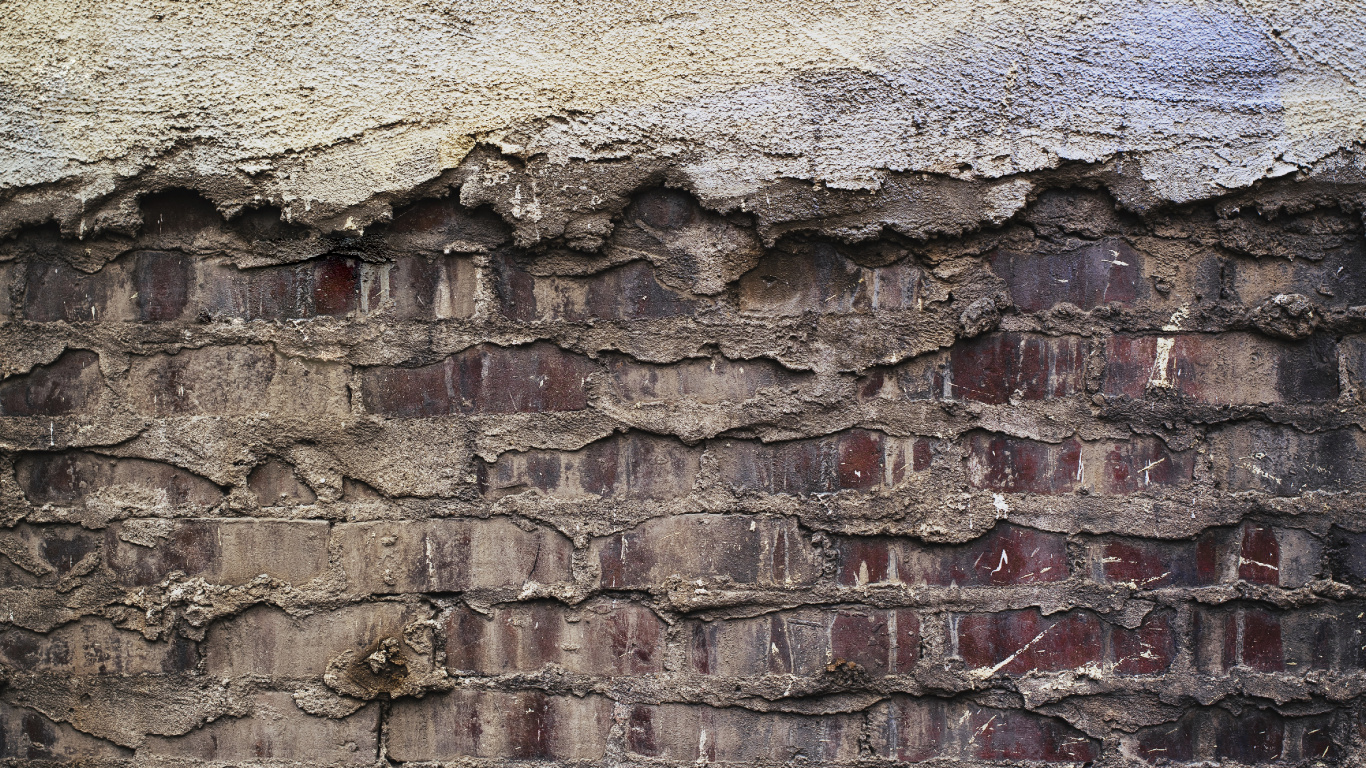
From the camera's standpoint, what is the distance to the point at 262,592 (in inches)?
42.9

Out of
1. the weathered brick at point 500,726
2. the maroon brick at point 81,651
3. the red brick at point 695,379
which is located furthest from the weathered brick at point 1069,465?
the maroon brick at point 81,651

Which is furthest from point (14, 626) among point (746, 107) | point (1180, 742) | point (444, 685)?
point (1180, 742)

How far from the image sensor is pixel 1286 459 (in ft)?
3.43

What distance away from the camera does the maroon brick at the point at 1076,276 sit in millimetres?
1054

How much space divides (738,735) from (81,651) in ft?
3.23

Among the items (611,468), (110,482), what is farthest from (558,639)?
(110,482)

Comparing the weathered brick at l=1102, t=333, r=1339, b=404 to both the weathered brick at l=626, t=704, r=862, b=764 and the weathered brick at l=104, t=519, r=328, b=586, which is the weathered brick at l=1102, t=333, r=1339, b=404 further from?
the weathered brick at l=104, t=519, r=328, b=586

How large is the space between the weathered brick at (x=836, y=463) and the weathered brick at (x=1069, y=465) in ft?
0.28

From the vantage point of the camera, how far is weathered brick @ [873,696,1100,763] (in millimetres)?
1063

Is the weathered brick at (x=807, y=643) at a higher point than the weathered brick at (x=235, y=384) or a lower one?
lower

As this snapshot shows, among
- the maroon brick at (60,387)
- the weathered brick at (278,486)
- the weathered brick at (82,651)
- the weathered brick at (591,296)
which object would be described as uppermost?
the weathered brick at (591,296)

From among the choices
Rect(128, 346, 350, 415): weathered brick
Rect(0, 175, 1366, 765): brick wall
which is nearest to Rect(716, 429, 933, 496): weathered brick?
Rect(0, 175, 1366, 765): brick wall

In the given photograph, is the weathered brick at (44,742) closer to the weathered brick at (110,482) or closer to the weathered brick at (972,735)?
the weathered brick at (110,482)

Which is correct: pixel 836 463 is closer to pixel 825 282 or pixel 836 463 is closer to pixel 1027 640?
pixel 825 282
